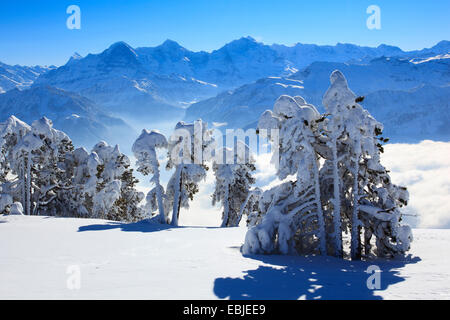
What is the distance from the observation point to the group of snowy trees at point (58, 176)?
79.8 ft

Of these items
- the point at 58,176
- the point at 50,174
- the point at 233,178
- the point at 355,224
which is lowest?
the point at 355,224

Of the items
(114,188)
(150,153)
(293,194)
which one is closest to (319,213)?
(293,194)

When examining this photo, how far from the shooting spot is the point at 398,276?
957 centimetres

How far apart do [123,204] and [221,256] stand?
2017 centimetres

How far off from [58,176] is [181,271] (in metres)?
22.7

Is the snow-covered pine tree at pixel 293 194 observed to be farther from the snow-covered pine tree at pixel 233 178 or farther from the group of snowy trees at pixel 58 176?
the group of snowy trees at pixel 58 176

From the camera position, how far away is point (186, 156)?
22.6m

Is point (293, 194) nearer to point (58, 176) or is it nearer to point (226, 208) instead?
point (226, 208)

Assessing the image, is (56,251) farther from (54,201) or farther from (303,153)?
(54,201)

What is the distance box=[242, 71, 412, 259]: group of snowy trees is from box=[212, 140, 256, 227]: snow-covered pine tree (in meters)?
11.9

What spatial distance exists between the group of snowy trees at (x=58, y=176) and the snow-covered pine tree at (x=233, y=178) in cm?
732

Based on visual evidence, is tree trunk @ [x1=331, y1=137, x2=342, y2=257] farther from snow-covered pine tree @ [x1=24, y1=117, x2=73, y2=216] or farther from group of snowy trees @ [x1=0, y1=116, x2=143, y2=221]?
snow-covered pine tree @ [x1=24, y1=117, x2=73, y2=216]

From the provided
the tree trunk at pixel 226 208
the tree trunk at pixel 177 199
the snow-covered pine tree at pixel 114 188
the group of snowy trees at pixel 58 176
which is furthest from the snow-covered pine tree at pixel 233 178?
the group of snowy trees at pixel 58 176
